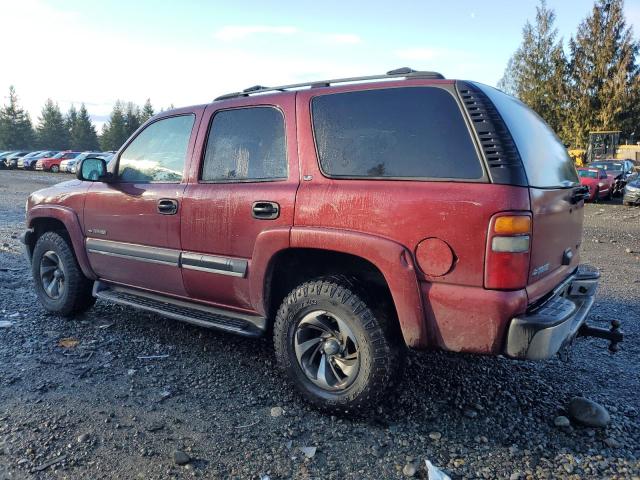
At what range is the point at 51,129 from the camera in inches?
2584

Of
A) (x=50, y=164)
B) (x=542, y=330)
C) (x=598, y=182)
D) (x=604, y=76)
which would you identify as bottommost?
(x=598, y=182)

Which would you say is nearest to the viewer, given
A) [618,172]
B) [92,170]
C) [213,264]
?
[213,264]

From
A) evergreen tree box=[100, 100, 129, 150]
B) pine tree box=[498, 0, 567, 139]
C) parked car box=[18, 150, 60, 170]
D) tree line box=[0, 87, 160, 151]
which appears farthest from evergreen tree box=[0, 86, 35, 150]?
pine tree box=[498, 0, 567, 139]

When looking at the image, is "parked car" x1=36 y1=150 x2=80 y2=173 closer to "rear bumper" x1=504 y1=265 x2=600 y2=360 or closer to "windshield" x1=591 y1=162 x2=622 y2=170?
"windshield" x1=591 y1=162 x2=622 y2=170

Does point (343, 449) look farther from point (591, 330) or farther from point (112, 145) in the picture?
point (112, 145)

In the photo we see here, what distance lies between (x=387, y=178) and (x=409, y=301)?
2.29ft

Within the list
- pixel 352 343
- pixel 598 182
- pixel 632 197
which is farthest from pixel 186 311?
pixel 598 182

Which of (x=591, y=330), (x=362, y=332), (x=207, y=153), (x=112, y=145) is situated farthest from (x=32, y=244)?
(x=112, y=145)

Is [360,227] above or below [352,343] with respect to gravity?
above

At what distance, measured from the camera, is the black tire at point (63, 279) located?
4660 mm

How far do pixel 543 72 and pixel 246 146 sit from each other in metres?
43.0

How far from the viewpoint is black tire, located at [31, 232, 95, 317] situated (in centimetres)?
466

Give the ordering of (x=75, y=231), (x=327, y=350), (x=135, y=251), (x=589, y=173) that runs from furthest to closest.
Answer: (x=589, y=173), (x=75, y=231), (x=135, y=251), (x=327, y=350)

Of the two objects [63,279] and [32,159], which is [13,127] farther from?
[63,279]
